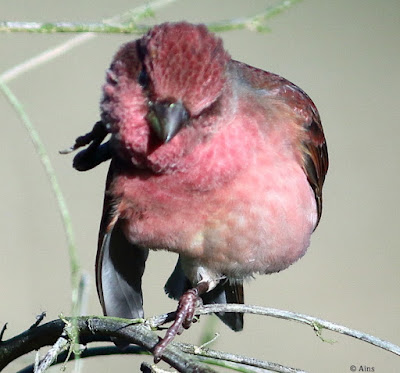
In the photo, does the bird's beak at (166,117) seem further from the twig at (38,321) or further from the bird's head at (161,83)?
the twig at (38,321)

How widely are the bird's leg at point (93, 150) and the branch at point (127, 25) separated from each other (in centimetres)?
80

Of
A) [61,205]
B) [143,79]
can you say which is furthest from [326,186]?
[61,205]

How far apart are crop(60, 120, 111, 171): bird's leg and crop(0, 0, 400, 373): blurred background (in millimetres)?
2111

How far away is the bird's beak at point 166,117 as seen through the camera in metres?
2.64

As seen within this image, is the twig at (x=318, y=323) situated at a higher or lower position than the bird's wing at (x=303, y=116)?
lower

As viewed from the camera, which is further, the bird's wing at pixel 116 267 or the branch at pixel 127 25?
the bird's wing at pixel 116 267

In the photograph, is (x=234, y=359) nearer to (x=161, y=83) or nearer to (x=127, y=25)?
(x=127, y=25)

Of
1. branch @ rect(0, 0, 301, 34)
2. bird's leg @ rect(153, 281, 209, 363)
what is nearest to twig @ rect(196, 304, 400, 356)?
bird's leg @ rect(153, 281, 209, 363)

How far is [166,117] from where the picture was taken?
264 cm

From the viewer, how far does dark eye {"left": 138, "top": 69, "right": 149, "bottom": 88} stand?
2701 millimetres

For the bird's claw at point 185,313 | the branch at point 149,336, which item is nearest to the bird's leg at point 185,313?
the bird's claw at point 185,313

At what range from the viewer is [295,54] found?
26.1 ft

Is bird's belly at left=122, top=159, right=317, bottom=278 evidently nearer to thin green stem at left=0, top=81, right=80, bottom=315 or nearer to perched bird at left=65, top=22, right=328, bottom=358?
perched bird at left=65, top=22, right=328, bottom=358

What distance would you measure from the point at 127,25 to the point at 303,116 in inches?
62.0
